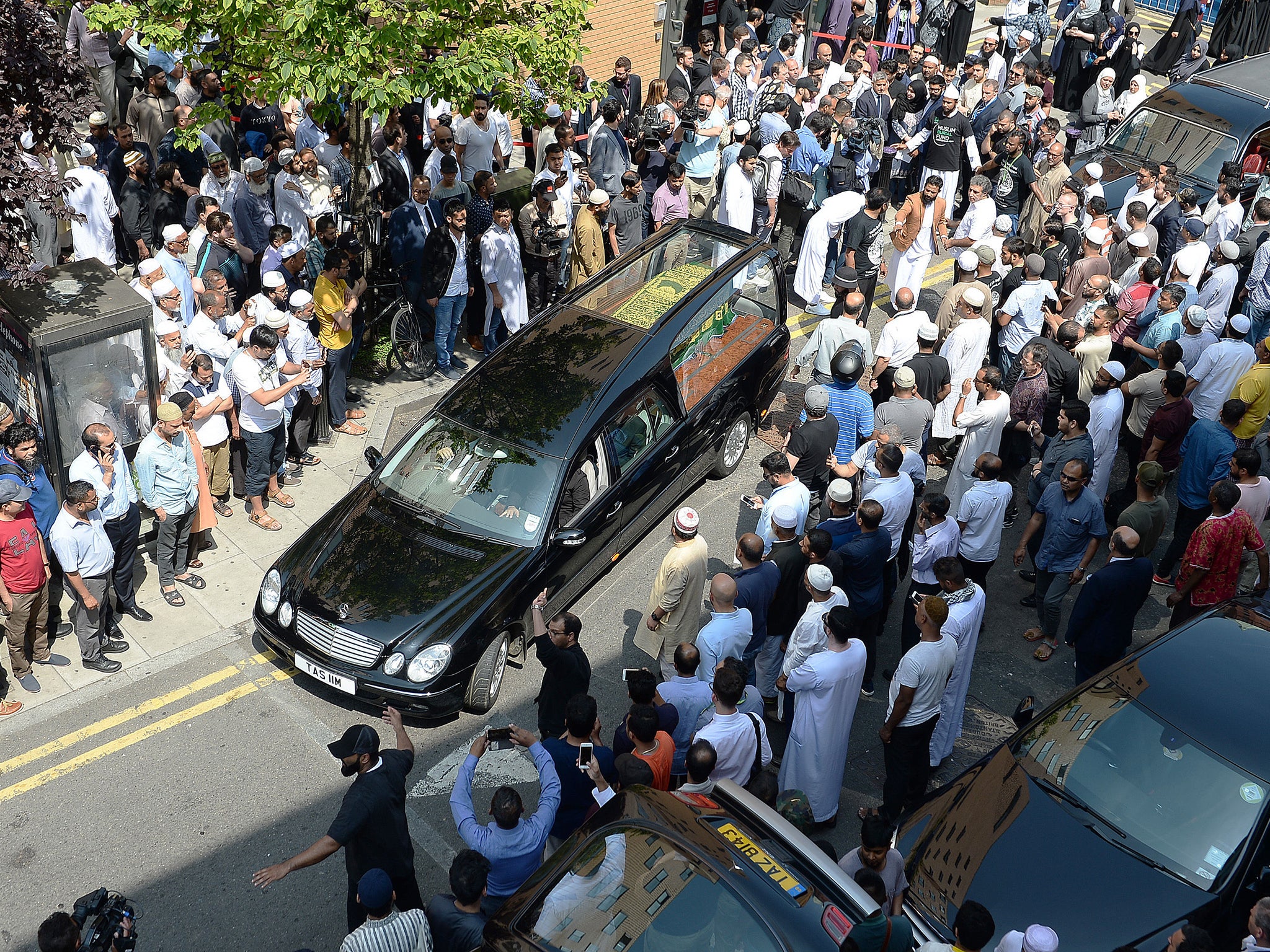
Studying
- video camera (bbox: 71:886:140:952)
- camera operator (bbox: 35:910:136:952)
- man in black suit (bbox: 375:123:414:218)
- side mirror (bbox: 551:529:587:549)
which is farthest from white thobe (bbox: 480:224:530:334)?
camera operator (bbox: 35:910:136:952)

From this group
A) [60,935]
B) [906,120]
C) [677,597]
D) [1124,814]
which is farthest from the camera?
[906,120]

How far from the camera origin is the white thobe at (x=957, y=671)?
282 inches

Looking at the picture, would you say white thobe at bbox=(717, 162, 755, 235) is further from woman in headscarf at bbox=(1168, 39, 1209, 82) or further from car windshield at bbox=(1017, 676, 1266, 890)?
woman in headscarf at bbox=(1168, 39, 1209, 82)

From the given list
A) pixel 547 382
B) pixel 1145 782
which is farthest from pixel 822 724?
pixel 547 382

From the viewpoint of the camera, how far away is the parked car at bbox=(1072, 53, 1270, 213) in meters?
14.2

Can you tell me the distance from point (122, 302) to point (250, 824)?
427 centimetres

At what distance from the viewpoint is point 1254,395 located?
9.64 meters

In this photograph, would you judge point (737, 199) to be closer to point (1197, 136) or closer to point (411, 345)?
point (411, 345)

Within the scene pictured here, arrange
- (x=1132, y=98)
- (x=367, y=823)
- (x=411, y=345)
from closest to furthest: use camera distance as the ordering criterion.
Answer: (x=367, y=823)
(x=411, y=345)
(x=1132, y=98)

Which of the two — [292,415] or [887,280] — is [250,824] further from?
[887,280]

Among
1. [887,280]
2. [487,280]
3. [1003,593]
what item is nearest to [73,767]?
[487,280]

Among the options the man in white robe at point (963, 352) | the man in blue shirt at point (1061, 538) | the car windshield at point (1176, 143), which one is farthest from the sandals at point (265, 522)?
the car windshield at point (1176, 143)

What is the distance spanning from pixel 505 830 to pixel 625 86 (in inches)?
492

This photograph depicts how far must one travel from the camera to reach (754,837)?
555cm
